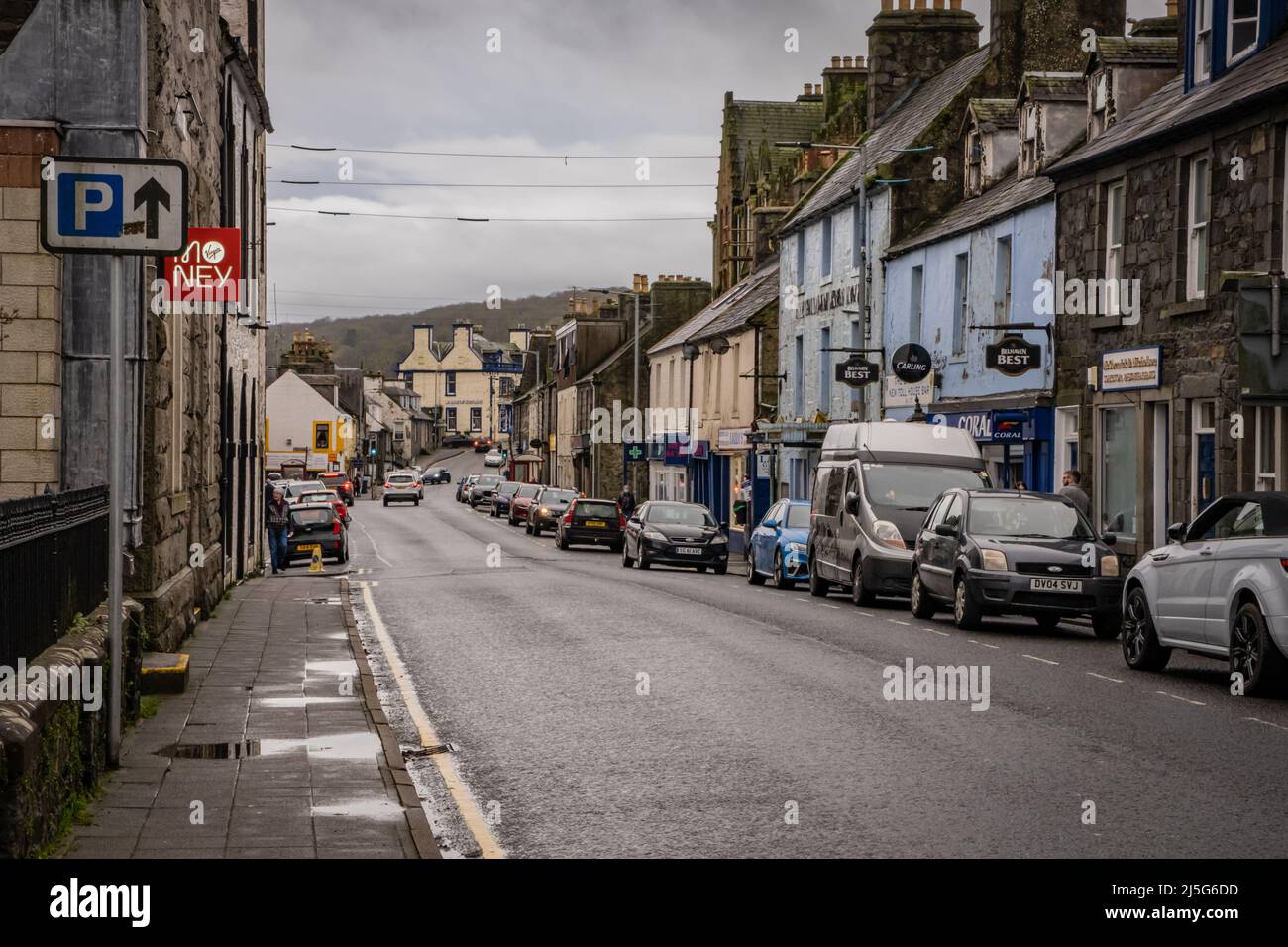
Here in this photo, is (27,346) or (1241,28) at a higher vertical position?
(1241,28)

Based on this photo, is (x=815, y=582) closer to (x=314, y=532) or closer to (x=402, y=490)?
(x=314, y=532)

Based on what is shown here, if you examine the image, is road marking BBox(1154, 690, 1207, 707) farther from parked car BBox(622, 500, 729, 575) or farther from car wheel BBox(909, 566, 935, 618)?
parked car BBox(622, 500, 729, 575)

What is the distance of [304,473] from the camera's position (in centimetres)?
9006

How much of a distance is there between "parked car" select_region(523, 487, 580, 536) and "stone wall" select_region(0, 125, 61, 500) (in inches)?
1594

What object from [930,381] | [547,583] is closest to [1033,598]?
[547,583]

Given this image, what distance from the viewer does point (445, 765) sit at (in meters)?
10.5

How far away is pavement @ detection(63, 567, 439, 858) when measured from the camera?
7758 millimetres

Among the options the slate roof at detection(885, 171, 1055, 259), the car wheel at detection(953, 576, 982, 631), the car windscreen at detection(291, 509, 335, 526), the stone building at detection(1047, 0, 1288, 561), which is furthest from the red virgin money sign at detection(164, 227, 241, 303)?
the car windscreen at detection(291, 509, 335, 526)

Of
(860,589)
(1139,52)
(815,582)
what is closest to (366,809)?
(860,589)

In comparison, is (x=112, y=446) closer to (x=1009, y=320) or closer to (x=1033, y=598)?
(x=1033, y=598)

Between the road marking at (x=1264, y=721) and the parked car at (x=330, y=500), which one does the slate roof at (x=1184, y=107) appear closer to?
the road marking at (x=1264, y=721)

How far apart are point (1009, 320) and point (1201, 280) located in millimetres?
7718

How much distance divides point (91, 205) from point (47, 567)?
80.9 inches

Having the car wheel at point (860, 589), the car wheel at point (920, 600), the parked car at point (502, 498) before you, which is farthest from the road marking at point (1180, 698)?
the parked car at point (502, 498)
